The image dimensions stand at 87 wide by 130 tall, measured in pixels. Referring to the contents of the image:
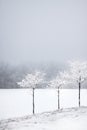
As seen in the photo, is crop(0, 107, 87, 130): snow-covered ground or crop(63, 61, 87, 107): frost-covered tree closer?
crop(0, 107, 87, 130): snow-covered ground

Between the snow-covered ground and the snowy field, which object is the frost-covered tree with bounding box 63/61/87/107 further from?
the snowy field

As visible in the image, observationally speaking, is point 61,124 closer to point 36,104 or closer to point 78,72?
point 78,72

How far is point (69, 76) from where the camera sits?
116 ft

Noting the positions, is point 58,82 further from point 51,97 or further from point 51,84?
point 51,97

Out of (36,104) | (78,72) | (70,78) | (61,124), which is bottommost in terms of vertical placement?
(36,104)

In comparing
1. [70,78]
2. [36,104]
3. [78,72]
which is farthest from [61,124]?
[36,104]

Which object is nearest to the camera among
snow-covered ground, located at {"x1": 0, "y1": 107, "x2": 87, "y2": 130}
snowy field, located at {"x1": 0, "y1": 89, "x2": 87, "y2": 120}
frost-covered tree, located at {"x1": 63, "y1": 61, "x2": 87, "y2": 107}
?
snow-covered ground, located at {"x1": 0, "y1": 107, "x2": 87, "y2": 130}

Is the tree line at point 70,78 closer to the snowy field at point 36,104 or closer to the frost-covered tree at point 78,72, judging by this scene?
the frost-covered tree at point 78,72

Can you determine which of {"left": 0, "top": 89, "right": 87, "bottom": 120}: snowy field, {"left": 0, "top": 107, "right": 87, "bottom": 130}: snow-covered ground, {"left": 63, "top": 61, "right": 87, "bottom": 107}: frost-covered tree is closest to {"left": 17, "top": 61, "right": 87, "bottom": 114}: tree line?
{"left": 63, "top": 61, "right": 87, "bottom": 107}: frost-covered tree

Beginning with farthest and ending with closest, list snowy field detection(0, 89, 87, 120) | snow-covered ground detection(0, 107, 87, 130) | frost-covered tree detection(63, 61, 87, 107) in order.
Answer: snowy field detection(0, 89, 87, 120) → frost-covered tree detection(63, 61, 87, 107) → snow-covered ground detection(0, 107, 87, 130)

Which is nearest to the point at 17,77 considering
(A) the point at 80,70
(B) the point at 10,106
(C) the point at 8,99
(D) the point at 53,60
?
(C) the point at 8,99

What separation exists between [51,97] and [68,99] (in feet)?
20.2

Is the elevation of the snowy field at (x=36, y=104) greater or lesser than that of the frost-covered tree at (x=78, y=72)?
lesser

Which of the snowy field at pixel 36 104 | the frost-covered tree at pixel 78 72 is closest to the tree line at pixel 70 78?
the frost-covered tree at pixel 78 72
